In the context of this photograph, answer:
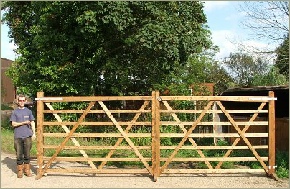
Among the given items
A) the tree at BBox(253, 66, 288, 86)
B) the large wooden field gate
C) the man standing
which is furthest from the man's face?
the tree at BBox(253, 66, 288, 86)

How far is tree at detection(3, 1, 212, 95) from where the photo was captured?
12680 millimetres

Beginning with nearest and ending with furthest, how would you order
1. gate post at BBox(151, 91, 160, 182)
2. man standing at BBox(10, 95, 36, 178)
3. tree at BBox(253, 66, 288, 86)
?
gate post at BBox(151, 91, 160, 182) < man standing at BBox(10, 95, 36, 178) < tree at BBox(253, 66, 288, 86)

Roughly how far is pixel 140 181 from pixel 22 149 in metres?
2.86

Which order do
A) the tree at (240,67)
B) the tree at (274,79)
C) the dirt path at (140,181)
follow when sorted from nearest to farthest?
the dirt path at (140,181)
the tree at (274,79)
the tree at (240,67)

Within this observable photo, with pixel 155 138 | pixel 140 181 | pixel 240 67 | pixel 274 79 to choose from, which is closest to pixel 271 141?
pixel 155 138

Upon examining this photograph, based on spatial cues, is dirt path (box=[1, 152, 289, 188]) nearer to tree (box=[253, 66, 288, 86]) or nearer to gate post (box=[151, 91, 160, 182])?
gate post (box=[151, 91, 160, 182])

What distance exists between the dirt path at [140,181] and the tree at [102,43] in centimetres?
569

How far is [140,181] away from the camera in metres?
8.02

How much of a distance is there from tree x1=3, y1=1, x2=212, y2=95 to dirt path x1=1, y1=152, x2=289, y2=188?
224 inches

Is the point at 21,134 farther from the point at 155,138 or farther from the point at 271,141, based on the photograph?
the point at 271,141

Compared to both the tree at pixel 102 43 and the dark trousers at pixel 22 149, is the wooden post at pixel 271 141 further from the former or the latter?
the dark trousers at pixel 22 149

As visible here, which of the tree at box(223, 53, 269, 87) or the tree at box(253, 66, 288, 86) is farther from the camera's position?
the tree at box(223, 53, 269, 87)

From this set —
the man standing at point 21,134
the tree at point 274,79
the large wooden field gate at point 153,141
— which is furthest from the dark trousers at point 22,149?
the tree at point 274,79

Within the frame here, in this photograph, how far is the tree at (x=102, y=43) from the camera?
12.7 meters
